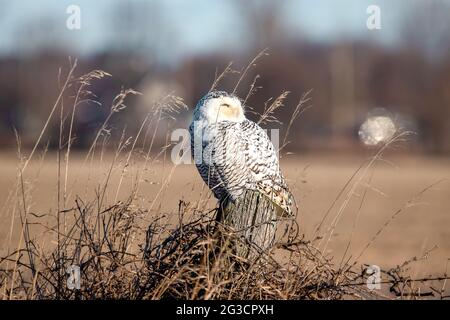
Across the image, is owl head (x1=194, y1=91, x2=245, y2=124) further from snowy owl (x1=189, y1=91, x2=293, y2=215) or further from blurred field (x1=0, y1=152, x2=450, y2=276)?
blurred field (x1=0, y1=152, x2=450, y2=276)

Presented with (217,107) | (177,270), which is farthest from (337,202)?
(177,270)

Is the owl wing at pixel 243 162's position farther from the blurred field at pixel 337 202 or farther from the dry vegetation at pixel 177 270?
the dry vegetation at pixel 177 270

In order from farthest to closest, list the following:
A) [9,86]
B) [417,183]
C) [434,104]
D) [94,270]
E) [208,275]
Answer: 1. [9,86]
2. [434,104]
3. [417,183]
4. [94,270]
5. [208,275]

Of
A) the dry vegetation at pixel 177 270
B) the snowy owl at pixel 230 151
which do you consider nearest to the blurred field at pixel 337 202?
the snowy owl at pixel 230 151

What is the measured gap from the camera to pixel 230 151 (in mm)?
4625

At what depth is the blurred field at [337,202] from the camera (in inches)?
193

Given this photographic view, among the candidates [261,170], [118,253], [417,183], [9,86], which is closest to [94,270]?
[118,253]

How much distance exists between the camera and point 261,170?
472 centimetres

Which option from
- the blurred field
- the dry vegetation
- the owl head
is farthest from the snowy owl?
the dry vegetation

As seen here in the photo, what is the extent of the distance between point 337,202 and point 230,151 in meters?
10.1

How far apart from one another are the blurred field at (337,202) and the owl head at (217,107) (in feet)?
1.30

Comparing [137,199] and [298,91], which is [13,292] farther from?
[298,91]

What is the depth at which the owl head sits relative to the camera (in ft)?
15.0

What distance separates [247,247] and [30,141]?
3694cm
